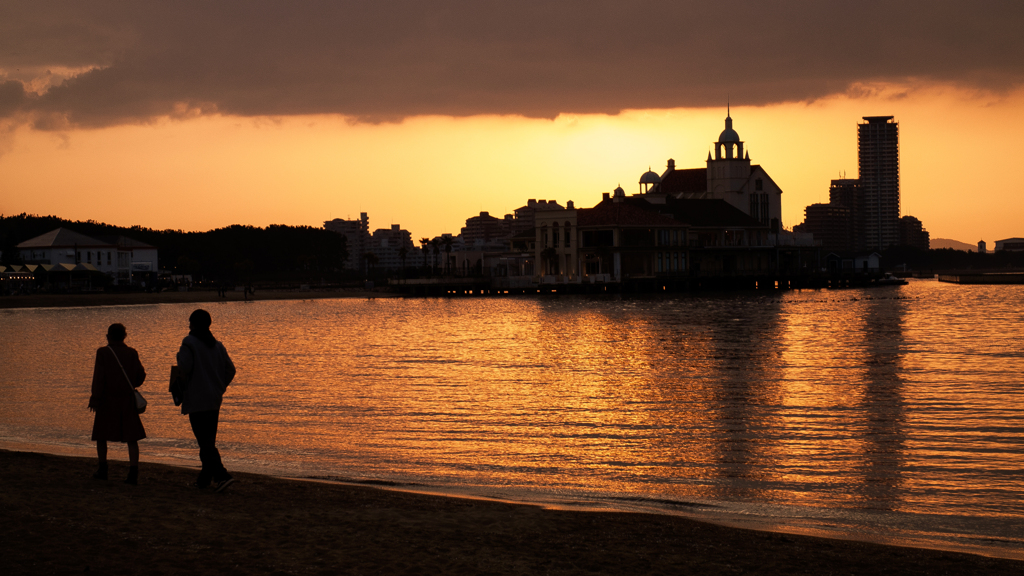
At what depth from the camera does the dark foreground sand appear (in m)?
8.37

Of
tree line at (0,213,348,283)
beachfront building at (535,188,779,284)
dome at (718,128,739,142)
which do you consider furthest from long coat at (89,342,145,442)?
dome at (718,128,739,142)

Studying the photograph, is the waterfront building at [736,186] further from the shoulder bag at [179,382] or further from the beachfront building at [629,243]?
the shoulder bag at [179,382]

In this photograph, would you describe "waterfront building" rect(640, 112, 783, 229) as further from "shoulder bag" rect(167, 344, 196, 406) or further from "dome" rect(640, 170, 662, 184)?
"shoulder bag" rect(167, 344, 196, 406)

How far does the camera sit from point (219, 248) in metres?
173

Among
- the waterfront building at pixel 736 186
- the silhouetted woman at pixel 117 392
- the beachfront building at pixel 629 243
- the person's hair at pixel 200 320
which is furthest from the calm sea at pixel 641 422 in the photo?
the waterfront building at pixel 736 186

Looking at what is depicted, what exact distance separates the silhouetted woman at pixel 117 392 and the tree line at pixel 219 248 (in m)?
127

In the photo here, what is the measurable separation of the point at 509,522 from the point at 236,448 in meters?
8.35

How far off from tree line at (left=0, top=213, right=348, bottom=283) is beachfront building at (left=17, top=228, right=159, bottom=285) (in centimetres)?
716

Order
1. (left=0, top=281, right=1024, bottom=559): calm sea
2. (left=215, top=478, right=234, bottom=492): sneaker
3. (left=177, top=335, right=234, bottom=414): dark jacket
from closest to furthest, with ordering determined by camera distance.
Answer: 1. (left=177, top=335, right=234, bottom=414): dark jacket
2. (left=215, top=478, right=234, bottom=492): sneaker
3. (left=0, top=281, right=1024, bottom=559): calm sea

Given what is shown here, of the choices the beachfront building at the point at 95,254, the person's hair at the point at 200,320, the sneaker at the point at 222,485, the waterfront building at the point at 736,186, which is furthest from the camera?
the waterfront building at the point at 736,186

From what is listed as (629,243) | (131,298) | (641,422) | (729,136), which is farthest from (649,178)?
(641,422)

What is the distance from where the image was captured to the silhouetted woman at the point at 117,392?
36.6ft

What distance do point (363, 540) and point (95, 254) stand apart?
125 metres

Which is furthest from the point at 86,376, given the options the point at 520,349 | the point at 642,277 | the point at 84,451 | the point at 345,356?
the point at 642,277
